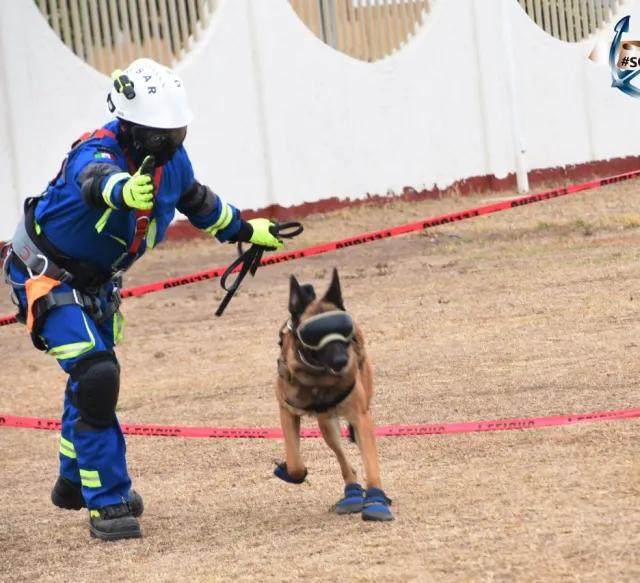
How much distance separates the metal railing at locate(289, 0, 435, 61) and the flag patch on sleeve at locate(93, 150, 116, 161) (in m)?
12.9

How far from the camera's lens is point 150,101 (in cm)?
584

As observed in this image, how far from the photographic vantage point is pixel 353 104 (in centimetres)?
1877

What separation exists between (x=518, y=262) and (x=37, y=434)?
688 cm

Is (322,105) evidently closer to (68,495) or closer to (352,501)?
(68,495)

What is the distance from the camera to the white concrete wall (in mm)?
15680

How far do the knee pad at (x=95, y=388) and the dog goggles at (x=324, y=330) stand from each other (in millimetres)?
883

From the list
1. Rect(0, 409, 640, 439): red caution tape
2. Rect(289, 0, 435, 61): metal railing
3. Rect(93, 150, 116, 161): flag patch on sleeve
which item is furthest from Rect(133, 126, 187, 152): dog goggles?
Rect(289, 0, 435, 61): metal railing

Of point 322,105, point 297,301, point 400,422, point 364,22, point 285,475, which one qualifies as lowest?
point 400,422

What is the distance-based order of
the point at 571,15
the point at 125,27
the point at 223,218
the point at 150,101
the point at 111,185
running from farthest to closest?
the point at 571,15
the point at 125,27
the point at 223,218
the point at 150,101
the point at 111,185

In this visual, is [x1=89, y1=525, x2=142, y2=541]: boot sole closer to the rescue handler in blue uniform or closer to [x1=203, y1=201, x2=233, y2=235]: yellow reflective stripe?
the rescue handler in blue uniform

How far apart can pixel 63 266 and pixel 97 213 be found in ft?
1.00

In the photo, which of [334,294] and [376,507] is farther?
[334,294]

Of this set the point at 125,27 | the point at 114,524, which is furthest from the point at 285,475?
the point at 125,27

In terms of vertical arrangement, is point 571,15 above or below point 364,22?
below
